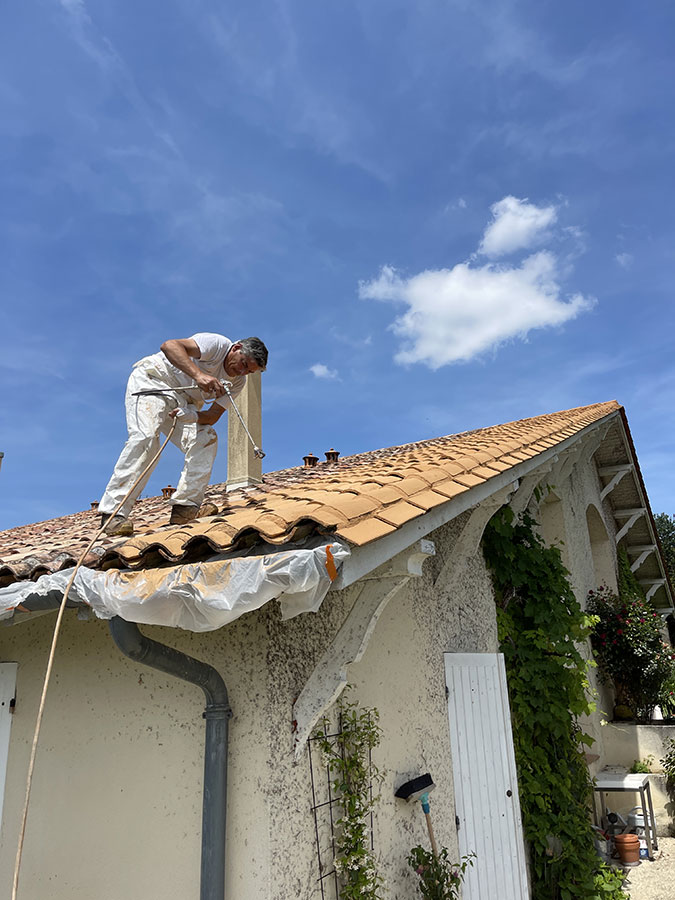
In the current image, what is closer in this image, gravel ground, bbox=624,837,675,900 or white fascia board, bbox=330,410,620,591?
white fascia board, bbox=330,410,620,591

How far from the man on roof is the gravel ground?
240 inches

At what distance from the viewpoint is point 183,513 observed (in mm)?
3979

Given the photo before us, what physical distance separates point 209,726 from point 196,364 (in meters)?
2.12

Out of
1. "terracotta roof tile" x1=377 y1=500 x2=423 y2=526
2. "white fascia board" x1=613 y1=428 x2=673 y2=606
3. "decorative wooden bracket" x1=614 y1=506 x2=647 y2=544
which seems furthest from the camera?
"decorative wooden bracket" x1=614 y1=506 x2=647 y2=544

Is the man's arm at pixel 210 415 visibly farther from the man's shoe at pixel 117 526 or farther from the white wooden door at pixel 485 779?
the white wooden door at pixel 485 779

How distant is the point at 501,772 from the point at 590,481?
22.4ft

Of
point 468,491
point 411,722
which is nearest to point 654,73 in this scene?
point 468,491

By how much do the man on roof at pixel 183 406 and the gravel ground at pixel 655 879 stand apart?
20.0 feet

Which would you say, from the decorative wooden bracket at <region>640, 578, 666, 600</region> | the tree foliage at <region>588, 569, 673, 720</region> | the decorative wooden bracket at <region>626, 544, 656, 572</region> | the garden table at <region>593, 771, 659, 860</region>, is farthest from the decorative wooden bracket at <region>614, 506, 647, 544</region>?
the garden table at <region>593, 771, 659, 860</region>

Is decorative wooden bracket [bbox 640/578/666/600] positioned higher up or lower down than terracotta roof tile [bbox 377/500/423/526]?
higher up

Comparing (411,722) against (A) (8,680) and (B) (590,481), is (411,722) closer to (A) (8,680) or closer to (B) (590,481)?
(A) (8,680)

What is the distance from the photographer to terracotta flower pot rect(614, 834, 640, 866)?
7.39 meters

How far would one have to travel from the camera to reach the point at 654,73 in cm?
612

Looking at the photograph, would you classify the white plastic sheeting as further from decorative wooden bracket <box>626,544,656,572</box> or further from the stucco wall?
decorative wooden bracket <box>626,544,656,572</box>
